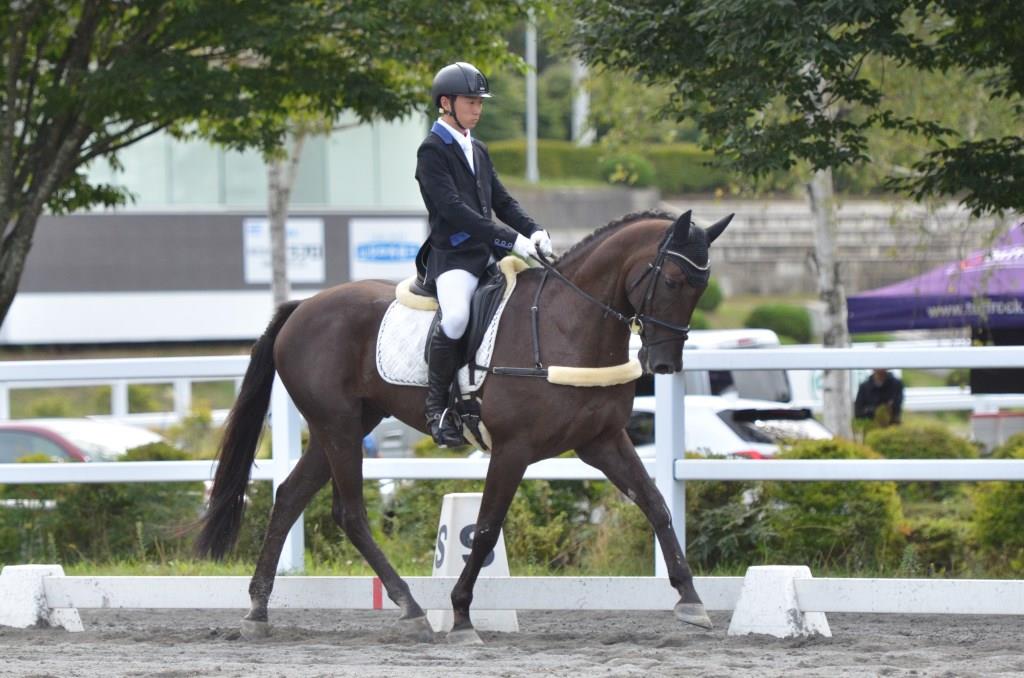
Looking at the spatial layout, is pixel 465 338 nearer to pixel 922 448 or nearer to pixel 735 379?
pixel 922 448

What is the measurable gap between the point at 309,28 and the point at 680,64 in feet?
14.0

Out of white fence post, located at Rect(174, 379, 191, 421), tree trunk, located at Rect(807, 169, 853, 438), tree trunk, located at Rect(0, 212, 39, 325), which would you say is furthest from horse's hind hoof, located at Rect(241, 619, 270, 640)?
tree trunk, located at Rect(807, 169, 853, 438)

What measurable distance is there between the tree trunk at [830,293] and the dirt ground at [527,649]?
1032 cm

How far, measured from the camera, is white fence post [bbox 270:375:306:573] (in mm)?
8383

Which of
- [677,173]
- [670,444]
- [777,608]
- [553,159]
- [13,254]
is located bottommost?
[777,608]

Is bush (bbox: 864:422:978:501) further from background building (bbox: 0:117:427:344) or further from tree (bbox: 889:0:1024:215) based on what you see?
background building (bbox: 0:117:427:344)

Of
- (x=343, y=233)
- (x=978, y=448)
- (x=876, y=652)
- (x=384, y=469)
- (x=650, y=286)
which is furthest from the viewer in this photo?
(x=343, y=233)

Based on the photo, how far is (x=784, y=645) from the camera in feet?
20.7

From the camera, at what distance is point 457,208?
660cm

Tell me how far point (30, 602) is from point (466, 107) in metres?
3.31

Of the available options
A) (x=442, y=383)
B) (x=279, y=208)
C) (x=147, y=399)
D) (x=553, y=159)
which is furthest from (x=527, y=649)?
(x=553, y=159)

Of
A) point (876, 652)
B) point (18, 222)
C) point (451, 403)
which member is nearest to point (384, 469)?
point (451, 403)

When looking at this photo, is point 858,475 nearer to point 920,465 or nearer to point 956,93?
point 920,465

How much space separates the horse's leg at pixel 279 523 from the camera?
7.06m
